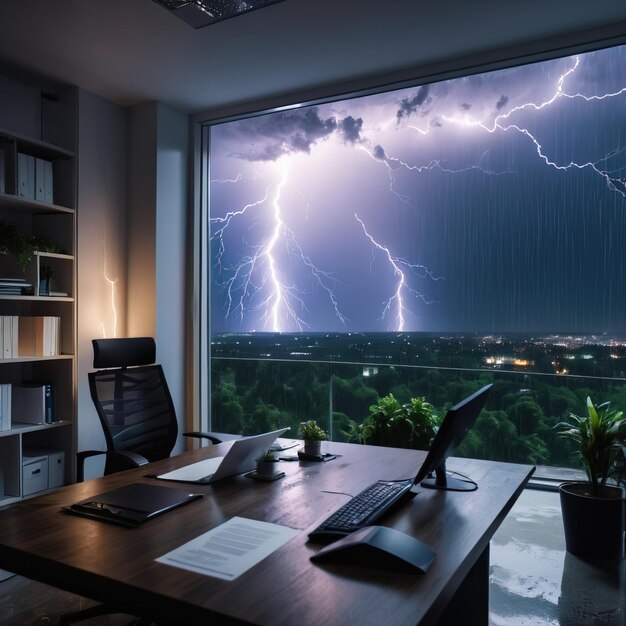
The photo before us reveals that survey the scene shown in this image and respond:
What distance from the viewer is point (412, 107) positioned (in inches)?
161

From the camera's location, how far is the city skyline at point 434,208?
352 centimetres

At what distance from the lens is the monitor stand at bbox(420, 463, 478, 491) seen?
6.05 feet

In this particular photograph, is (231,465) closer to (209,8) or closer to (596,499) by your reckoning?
(596,499)

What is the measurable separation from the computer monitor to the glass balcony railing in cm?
185

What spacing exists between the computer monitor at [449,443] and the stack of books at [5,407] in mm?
2599

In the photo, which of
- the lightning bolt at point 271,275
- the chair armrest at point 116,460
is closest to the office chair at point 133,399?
the chair armrest at point 116,460

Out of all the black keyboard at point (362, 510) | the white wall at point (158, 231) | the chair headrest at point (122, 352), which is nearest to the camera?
the black keyboard at point (362, 510)

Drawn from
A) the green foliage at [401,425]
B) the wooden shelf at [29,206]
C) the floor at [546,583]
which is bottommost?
the floor at [546,583]

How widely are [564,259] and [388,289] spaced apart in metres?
1.17

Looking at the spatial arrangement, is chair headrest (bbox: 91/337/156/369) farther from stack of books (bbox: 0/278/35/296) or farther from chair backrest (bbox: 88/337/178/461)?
stack of books (bbox: 0/278/35/296)

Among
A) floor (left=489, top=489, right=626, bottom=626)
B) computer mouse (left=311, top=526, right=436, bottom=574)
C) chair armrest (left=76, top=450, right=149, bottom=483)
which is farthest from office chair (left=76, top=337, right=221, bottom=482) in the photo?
computer mouse (left=311, top=526, right=436, bottom=574)

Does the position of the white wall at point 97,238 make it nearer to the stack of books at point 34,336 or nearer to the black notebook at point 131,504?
the stack of books at point 34,336

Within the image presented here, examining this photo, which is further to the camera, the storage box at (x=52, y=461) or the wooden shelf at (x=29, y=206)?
the storage box at (x=52, y=461)

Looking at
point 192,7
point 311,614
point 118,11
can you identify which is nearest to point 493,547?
point 311,614
